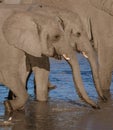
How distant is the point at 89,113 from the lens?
1062 cm

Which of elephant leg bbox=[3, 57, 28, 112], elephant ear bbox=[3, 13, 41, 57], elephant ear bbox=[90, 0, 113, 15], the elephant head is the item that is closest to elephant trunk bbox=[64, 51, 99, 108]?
the elephant head

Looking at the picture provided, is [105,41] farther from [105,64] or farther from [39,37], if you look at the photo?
[39,37]

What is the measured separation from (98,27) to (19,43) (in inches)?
122

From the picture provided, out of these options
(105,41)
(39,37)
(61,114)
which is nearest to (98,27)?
(105,41)

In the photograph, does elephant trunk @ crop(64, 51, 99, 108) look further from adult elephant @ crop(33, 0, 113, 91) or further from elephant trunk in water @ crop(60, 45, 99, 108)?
adult elephant @ crop(33, 0, 113, 91)

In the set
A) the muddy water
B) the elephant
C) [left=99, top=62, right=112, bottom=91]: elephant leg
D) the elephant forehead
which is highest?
the elephant forehead

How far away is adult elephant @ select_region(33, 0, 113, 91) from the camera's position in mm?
13547

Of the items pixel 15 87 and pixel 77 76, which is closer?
pixel 15 87

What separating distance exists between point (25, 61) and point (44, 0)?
2364 millimetres

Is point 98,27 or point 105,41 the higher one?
point 98,27

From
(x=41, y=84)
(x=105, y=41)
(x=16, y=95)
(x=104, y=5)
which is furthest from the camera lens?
→ (x=104, y=5)

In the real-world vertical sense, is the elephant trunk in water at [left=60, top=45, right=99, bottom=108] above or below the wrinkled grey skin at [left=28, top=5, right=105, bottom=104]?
below

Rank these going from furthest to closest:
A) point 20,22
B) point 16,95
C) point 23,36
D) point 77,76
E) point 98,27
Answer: point 98,27 → point 77,76 → point 20,22 → point 23,36 → point 16,95

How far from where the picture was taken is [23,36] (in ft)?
35.1
